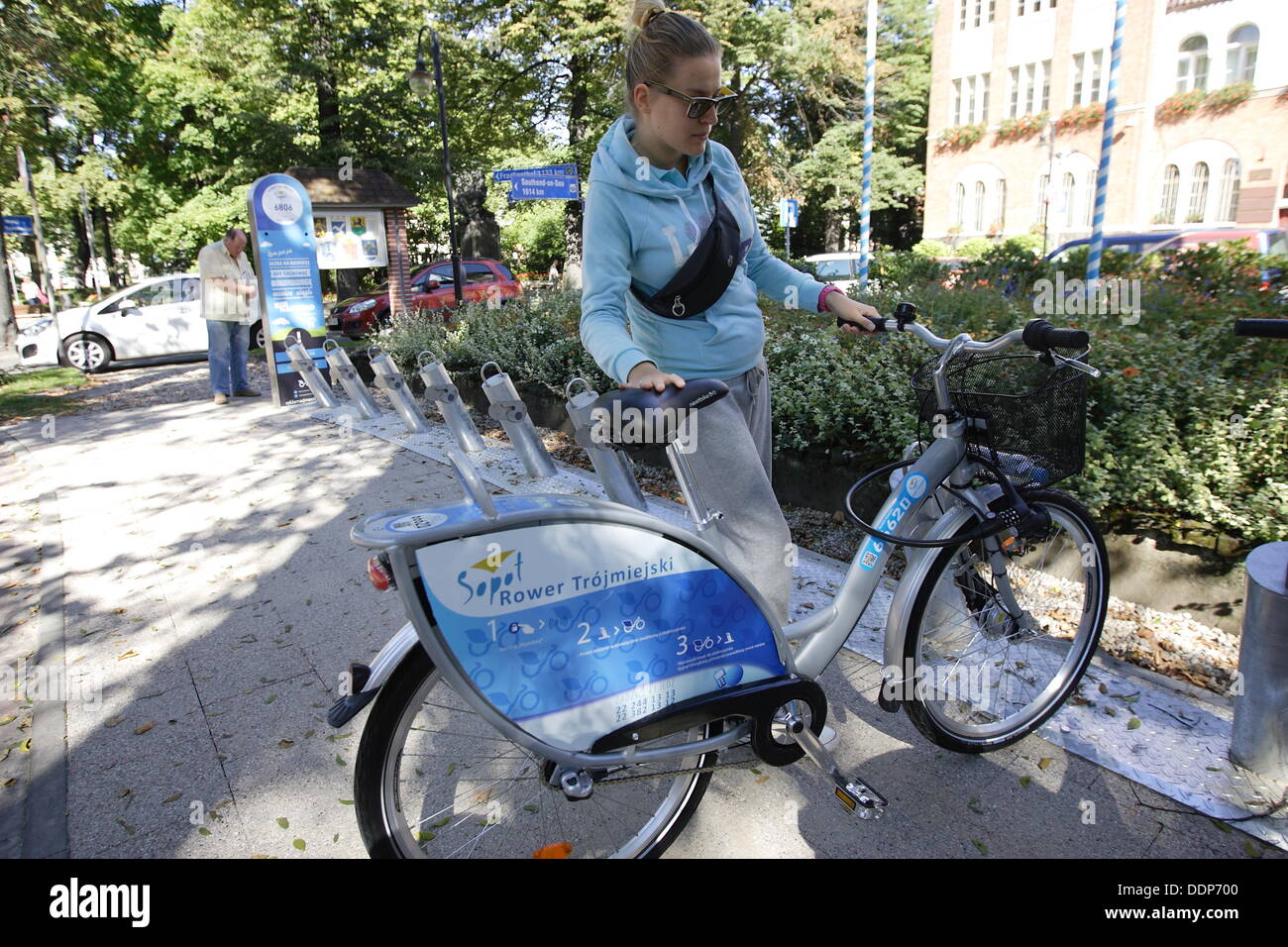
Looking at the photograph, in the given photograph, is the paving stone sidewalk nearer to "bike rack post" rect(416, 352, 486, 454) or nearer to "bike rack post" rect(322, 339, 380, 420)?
"bike rack post" rect(416, 352, 486, 454)

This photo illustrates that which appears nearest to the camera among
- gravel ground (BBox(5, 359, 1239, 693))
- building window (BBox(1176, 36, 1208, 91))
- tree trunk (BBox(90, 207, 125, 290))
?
gravel ground (BBox(5, 359, 1239, 693))

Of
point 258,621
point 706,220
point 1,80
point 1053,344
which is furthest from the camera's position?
point 1,80

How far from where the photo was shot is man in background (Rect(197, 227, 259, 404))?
950 cm

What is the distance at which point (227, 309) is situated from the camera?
31.3 feet

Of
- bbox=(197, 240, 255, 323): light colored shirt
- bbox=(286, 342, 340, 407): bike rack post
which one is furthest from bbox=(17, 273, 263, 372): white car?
bbox=(286, 342, 340, 407): bike rack post

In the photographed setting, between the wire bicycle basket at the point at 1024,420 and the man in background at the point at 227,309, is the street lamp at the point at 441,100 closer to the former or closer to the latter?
the man in background at the point at 227,309

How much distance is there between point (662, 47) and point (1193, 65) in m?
35.2

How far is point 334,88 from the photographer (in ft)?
72.3

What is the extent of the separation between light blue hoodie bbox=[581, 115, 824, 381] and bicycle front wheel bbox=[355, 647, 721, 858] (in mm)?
986

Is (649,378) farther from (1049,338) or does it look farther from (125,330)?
(125,330)

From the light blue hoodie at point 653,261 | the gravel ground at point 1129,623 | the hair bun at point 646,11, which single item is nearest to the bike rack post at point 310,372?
the gravel ground at point 1129,623

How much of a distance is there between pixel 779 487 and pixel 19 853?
3.91 metres
